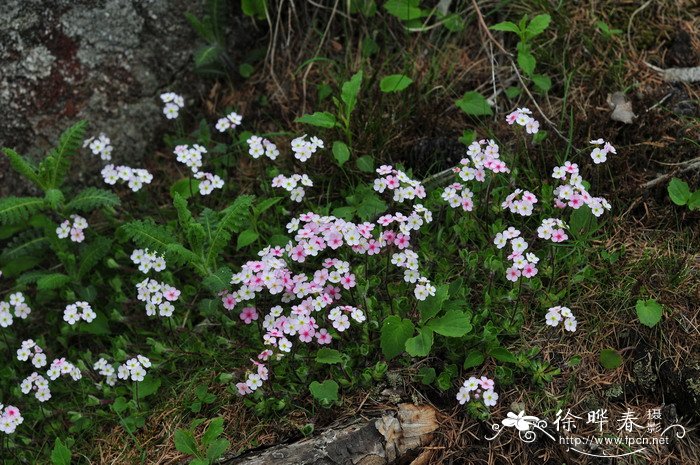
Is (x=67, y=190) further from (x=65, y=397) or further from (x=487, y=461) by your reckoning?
(x=487, y=461)

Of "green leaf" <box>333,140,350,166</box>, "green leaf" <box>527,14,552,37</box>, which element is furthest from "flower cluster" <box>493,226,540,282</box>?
"green leaf" <box>527,14,552,37</box>

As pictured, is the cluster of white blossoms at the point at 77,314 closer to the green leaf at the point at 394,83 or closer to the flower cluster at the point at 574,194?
the green leaf at the point at 394,83

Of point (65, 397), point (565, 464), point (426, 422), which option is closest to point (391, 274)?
point (426, 422)

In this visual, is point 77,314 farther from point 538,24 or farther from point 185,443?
point 538,24

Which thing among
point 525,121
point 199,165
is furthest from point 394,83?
point 199,165

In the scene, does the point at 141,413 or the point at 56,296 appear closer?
the point at 141,413
